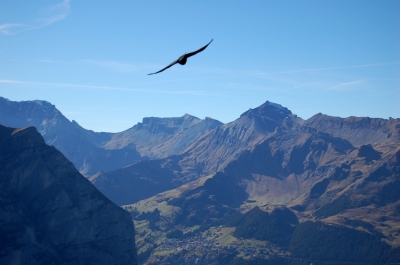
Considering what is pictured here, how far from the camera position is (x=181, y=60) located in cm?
5159

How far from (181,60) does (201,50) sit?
2830 mm

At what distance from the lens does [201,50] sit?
53062mm
